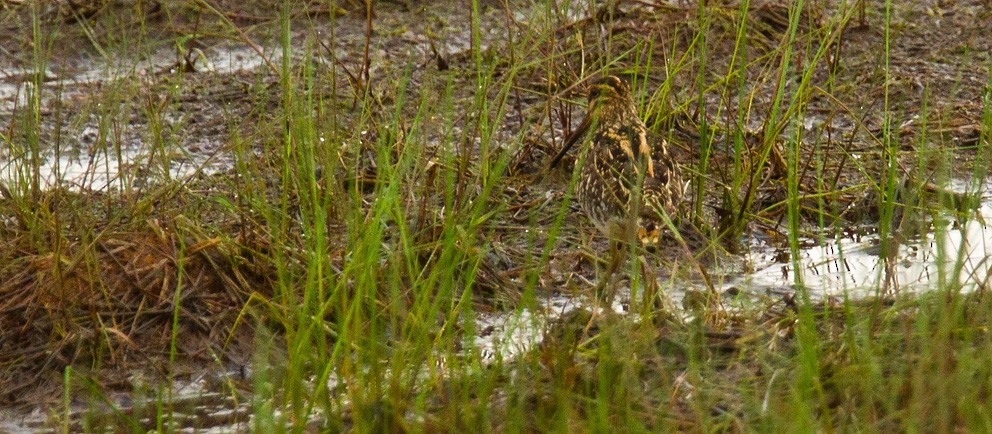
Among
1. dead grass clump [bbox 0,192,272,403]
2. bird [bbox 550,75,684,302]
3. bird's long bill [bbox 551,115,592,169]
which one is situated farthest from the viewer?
bird's long bill [bbox 551,115,592,169]

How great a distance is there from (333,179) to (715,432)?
5.11 ft

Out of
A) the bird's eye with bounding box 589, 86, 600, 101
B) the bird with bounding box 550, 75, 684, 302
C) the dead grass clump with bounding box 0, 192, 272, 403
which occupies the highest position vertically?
the bird's eye with bounding box 589, 86, 600, 101

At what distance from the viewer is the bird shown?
4.82m

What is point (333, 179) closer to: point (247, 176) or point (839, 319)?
point (247, 176)

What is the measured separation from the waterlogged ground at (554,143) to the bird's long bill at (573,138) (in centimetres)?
12

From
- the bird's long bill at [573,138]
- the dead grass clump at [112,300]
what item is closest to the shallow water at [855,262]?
the bird's long bill at [573,138]

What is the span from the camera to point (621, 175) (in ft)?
16.7

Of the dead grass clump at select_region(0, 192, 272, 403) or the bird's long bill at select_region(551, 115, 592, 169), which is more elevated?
the bird's long bill at select_region(551, 115, 592, 169)

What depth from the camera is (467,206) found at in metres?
4.51

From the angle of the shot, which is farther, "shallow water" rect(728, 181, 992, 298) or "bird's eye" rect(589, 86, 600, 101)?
"bird's eye" rect(589, 86, 600, 101)

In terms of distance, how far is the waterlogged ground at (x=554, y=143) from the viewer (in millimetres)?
4156

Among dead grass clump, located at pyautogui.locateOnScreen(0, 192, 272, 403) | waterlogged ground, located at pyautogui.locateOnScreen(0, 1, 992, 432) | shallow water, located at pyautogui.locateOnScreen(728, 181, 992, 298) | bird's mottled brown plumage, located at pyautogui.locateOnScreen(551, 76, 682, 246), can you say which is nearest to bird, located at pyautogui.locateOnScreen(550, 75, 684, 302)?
bird's mottled brown plumage, located at pyautogui.locateOnScreen(551, 76, 682, 246)

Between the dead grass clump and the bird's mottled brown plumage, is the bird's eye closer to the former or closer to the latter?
the bird's mottled brown plumage

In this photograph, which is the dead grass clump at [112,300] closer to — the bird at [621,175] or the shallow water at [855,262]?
the bird at [621,175]
